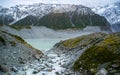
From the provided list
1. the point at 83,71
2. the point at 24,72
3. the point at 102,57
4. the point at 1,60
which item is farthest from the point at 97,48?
the point at 1,60

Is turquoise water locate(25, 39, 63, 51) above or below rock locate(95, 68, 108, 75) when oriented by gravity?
below

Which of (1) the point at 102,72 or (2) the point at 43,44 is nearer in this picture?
(1) the point at 102,72

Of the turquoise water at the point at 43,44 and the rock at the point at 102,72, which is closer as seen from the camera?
the rock at the point at 102,72

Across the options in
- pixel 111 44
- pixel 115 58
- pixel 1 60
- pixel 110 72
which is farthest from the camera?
pixel 1 60

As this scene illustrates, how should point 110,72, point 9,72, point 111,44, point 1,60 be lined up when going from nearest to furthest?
point 110,72
point 9,72
point 111,44
point 1,60

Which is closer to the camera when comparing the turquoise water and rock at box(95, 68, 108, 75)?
rock at box(95, 68, 108, 75)

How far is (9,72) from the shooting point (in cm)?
2411

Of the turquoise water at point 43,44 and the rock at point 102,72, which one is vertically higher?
the rock at point 102,72

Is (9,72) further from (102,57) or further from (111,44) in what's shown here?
(111,44)

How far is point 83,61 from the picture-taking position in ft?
81.6

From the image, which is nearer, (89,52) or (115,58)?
(115,58)

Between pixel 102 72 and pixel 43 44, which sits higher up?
pixel 102 72

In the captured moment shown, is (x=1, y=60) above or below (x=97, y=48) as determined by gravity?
below

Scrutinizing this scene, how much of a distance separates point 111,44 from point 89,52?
7.43 feet
